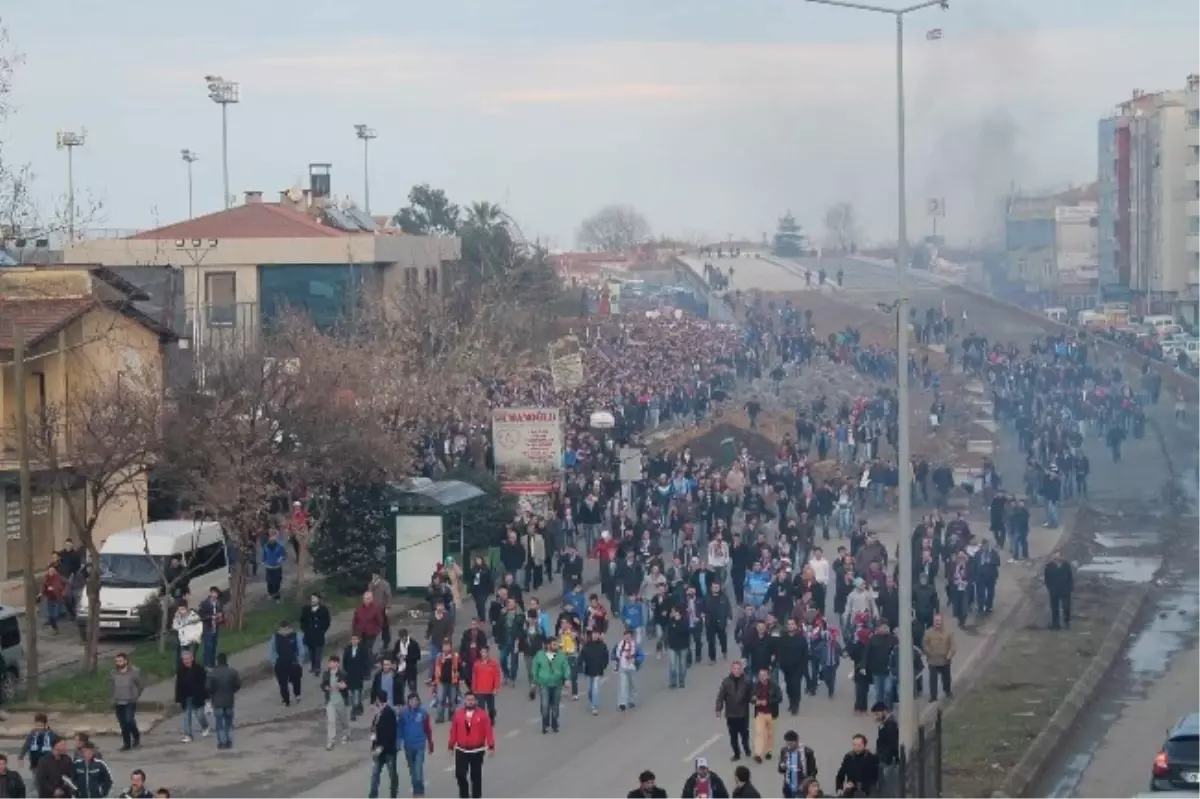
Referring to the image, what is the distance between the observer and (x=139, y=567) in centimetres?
3073

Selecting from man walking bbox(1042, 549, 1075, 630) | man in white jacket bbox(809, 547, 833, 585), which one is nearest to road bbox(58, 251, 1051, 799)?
man in white jacket bbox(809, 547, 833, 585)

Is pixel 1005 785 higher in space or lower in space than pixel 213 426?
lower

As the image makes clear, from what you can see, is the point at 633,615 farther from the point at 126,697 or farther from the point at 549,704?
A: the point at 126,697

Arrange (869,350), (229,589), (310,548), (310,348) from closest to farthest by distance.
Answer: (229,589) < (310,548) < (310,348) < (869,350)

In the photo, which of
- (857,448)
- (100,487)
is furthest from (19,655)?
(857,448)

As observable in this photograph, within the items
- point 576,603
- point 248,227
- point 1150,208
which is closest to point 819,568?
point 576,603

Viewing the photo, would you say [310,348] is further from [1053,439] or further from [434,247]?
[434,247]

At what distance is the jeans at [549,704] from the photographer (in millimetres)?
23812

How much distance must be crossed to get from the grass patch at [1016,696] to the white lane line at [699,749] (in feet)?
8.36

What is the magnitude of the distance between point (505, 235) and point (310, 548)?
177 ft

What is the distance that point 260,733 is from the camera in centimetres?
2469

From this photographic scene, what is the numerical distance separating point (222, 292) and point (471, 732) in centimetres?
4403

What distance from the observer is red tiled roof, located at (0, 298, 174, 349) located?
33.4 metres

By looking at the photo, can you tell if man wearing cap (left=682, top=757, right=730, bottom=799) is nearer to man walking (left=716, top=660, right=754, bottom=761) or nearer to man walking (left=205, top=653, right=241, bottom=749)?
man walking (left=716, top=660, right=754, bottom=761)
